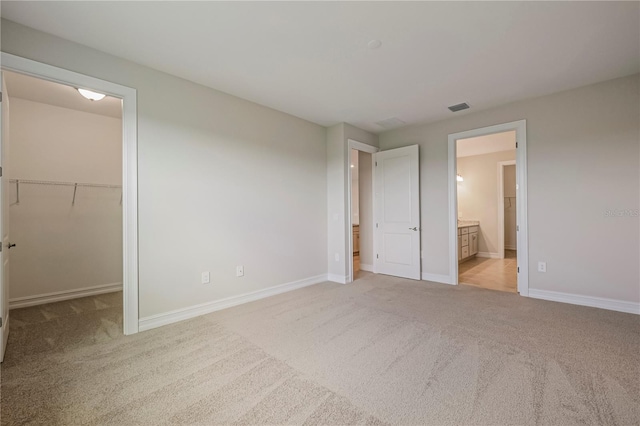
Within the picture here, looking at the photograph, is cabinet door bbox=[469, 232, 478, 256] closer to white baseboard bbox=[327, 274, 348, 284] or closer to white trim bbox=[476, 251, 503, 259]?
white trim bbox=[476, 251, 503, 259]

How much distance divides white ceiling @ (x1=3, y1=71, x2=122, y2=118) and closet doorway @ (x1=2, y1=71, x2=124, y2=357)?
0.01 m

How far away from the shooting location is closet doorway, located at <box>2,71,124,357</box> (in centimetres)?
332

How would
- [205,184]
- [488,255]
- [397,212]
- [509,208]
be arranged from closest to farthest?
[205,184] → [397,212] → [488,255] → [509,208]

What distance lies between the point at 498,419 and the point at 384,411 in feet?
1.95

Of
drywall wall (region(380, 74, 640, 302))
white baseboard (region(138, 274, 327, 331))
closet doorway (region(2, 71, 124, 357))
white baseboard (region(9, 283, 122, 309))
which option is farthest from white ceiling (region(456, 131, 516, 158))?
white baseboard (region(9, 283, 122, 309))

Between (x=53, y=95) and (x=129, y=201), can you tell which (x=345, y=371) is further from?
(x=53, y=95)

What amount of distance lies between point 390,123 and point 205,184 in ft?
10.1

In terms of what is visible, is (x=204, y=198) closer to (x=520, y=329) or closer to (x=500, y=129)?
(x=520, y=329)

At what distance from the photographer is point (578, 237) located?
3.29 metres

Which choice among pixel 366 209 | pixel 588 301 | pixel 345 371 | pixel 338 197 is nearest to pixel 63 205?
pixel 338 197

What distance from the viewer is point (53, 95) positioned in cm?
339

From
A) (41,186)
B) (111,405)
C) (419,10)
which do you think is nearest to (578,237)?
(419,10)

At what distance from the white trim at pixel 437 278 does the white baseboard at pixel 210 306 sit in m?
1.93

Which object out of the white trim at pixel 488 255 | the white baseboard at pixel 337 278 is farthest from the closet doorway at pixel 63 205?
the white trim at pixel 488 255
